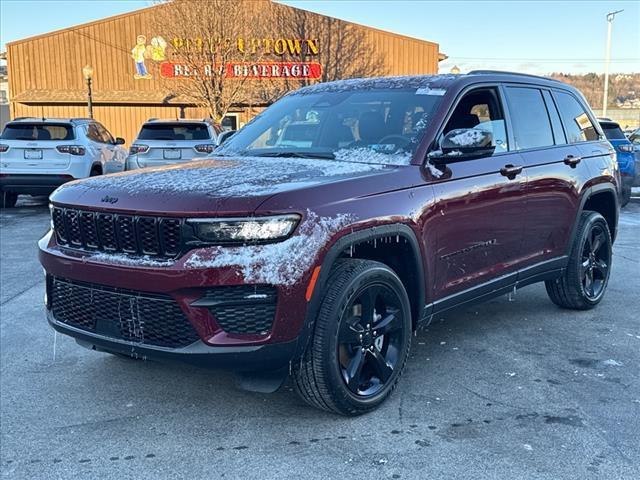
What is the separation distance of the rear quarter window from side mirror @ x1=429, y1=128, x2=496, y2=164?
9.44 meters

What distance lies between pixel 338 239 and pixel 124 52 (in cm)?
2751

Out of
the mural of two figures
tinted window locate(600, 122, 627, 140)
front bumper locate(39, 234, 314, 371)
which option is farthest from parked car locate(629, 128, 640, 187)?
the mural of two figures

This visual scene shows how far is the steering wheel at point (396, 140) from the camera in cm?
389

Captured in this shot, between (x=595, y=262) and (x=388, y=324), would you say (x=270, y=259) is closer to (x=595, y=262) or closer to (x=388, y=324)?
(x=388, y=324)

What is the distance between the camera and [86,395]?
12.5 ft

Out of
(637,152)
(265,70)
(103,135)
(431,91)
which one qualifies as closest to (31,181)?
(103,135)

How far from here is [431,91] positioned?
4168 mm

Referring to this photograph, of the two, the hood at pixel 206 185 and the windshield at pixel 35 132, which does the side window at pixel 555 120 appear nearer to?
the hood at pixel 206 185

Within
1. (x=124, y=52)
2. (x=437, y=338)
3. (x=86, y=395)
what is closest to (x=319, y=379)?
(x=86, y=395)

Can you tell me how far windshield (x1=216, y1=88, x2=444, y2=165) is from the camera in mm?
3932

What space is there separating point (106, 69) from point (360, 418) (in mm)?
27643

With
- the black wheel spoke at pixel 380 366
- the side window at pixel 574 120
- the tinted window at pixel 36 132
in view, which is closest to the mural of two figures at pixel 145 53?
the tinted window at pixel 36 132

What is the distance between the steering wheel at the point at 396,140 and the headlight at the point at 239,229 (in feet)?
4.00

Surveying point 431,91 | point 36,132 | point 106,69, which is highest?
point 106,69
